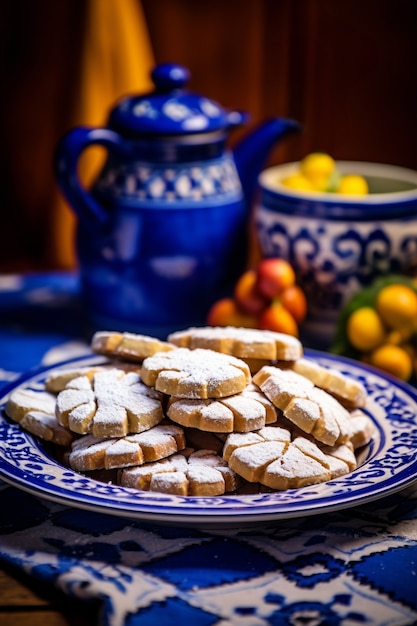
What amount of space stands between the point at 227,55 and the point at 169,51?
15 centimetres

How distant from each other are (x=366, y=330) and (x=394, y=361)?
0.07 metres

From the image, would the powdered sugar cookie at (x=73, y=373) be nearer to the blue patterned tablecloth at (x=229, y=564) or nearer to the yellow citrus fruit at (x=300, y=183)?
the blue patterned tablecloth at (x=229, y=564)

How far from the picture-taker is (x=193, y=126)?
60.1 inches

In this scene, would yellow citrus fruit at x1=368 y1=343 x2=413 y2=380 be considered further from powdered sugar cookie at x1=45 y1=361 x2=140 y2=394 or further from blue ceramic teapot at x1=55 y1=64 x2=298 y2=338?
powdered sugar cookie at x1=45 y1=361 x2=140 y2=394

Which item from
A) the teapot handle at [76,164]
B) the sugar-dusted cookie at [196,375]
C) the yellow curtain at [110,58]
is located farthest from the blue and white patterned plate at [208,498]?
the yellow curtain at [110,58]

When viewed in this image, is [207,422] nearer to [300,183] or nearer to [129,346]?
[129,346]

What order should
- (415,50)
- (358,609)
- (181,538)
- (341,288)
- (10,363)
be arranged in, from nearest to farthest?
(358,609)
(181,538)
(10,363)
(341,288)
(415,50)

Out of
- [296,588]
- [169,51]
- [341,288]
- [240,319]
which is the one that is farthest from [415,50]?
[296,588]

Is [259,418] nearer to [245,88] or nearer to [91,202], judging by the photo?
[91,202]

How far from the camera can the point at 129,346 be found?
1126 mm

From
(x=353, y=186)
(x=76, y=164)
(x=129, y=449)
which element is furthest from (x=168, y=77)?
(x=129, y=449)

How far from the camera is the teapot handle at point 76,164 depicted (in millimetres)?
1495

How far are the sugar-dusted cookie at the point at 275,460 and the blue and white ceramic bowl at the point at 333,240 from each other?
65 centimetres

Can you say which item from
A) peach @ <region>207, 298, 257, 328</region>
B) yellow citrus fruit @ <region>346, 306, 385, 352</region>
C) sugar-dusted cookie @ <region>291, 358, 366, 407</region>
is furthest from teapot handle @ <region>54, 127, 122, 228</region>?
sugar-dusted cookie @ <region>291, 358, 366, 407</region>
